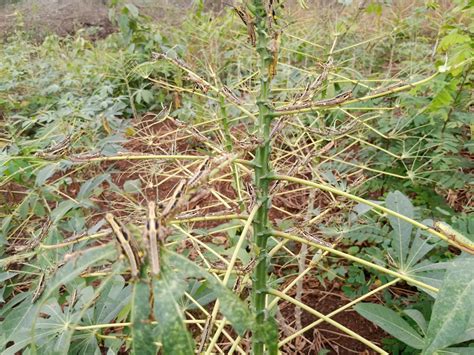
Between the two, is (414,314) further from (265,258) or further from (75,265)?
(75,265)

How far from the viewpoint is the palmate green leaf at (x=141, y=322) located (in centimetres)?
32

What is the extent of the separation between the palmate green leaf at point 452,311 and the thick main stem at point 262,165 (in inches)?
8.1

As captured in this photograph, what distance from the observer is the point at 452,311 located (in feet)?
1.27

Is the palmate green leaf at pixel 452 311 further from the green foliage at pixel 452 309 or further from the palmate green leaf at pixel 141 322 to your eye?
the palmate green leaf at pixel 141 322

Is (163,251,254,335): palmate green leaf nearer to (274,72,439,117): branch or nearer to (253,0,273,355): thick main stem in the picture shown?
(253,0,273,355): thick main stem

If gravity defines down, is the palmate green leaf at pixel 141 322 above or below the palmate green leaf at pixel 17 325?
above

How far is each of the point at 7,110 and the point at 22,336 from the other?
1.85 metres

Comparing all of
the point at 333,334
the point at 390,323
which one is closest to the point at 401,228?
the point at 390,323

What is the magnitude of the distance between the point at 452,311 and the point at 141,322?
311 millimetres

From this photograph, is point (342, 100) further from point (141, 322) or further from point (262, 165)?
point (141, 322)

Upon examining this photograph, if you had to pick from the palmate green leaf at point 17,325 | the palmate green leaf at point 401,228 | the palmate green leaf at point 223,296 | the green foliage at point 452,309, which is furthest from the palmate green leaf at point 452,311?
the palmate green leaf at point 17,325

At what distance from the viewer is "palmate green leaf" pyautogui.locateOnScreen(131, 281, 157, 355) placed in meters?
0.32

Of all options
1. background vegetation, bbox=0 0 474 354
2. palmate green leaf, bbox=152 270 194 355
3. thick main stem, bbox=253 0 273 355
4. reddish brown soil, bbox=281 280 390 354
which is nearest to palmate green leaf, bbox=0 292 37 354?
background vegetation, bbox=0 0 474 354

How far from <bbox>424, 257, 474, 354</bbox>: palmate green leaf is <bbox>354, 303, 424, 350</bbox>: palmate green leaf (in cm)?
29
